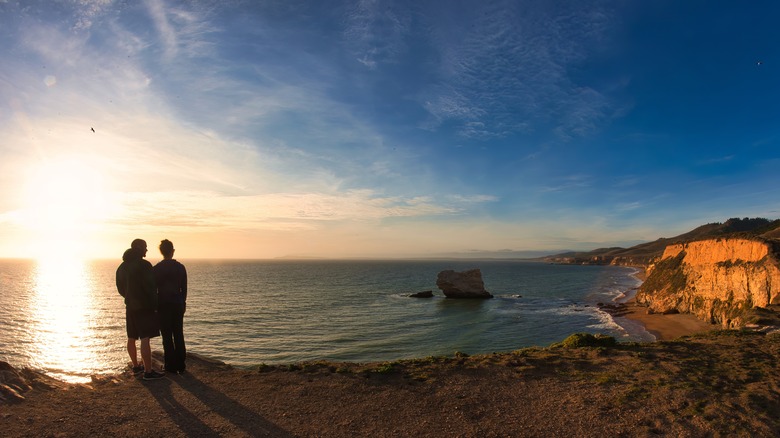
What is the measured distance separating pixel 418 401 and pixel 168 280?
726 cm

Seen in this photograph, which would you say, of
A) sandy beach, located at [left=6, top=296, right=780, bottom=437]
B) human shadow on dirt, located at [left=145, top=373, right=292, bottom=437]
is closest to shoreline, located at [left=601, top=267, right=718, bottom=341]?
sandy beach, located at [left=6, top=296, right=780, bottom=437]

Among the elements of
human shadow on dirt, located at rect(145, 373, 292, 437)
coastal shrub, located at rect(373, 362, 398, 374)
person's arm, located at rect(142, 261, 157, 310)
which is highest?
person's arm, located at rect(142, 261, 157, 310)

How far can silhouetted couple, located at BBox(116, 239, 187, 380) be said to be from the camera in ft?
31.6

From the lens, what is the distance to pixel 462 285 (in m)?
66.2

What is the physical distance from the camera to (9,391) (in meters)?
8.16

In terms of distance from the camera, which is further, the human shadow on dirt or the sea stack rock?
the sea stack rock

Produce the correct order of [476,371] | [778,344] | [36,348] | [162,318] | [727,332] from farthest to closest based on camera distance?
[36,348] → [727,332] → [778,344] → [476,371] → [162,318]

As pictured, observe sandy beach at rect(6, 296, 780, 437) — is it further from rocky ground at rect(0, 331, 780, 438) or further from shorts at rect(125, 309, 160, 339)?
shorts at rect(125, 309, 160, 339)

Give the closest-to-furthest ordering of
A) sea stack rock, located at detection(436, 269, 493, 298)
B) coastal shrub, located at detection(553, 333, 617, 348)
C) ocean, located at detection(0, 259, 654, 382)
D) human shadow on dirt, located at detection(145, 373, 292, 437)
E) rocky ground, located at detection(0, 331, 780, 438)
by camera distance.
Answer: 1. human shadow on dirt, located at detection(145, 373, 292, 437)
2. rocky ground, located at detection(0, 331, 780, 438)
3. coastal shrub, located at detection(553, 333, 617, 348)
4. ocean, located at detection(0, 259, 654, 382)
5. sea stack rock, located at detection(436, 269, 493, 298)

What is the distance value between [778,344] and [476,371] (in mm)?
13489

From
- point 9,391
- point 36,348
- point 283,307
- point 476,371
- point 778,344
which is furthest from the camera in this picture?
point 283,307

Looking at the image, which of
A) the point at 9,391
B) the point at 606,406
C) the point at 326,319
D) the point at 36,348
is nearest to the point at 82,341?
the point at 36,348

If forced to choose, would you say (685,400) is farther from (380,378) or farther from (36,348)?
(36,348)

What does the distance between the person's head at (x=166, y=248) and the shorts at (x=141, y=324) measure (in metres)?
1.50
